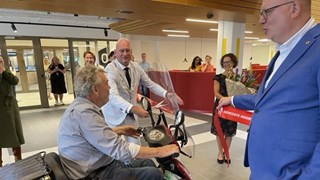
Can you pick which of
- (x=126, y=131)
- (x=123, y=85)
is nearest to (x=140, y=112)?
(x=126, y=131)

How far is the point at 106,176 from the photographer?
1496mm

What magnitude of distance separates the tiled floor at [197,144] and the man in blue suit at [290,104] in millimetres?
1988

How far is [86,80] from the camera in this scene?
1496 mm

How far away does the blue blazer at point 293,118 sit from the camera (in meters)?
0.82

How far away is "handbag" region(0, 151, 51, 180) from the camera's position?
121cm

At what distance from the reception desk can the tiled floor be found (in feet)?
1.31

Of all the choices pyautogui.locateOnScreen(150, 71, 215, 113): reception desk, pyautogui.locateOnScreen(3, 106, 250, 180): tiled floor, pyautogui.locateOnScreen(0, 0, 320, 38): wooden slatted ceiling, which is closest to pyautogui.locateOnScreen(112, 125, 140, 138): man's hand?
pyautogui.locateOnScreen(3, 106, 250, 180): tiled floor

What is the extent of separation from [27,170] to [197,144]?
2.96 metres

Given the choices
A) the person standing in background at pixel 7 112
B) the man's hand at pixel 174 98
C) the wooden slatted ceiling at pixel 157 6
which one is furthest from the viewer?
the wooden slatted ceiling at pixel 157 6

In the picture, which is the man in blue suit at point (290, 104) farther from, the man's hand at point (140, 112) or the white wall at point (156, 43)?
the white wall at point (156, 43)

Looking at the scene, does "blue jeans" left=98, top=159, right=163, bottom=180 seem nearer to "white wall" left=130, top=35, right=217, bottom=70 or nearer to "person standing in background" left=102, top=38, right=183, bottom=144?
"person standing in background" left=102, top=38, right=183, bottom=144

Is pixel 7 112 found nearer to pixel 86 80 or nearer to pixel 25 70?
pixel 86 80

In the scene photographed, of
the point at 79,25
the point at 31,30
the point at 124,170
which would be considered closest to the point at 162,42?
the point at 79,25

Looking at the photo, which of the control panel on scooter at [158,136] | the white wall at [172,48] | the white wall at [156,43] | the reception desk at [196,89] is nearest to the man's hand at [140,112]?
the control panel on scooter at [158,136]
